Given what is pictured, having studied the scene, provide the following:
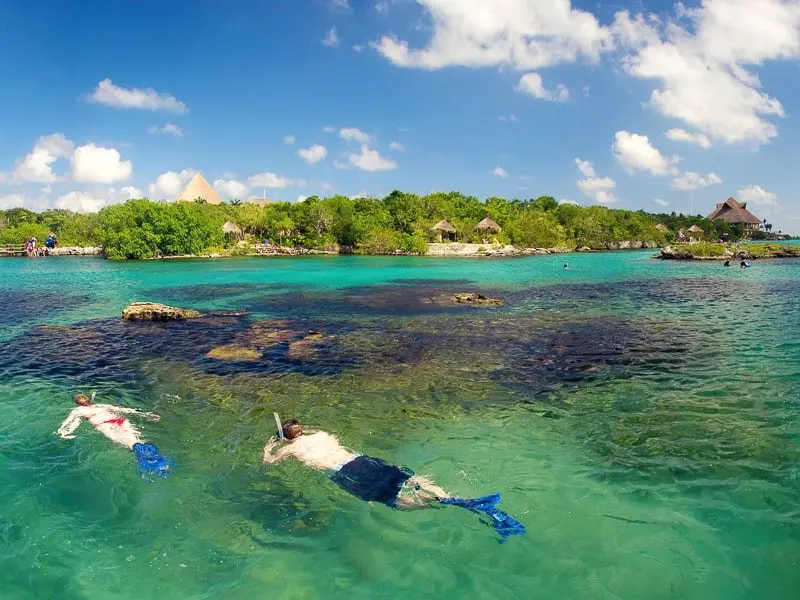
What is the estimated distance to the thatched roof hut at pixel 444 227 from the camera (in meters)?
104

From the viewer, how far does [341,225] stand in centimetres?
10175

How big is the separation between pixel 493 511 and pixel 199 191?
145 m

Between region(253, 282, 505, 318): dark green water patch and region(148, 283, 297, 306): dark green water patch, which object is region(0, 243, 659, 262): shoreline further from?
region(253, 282, 505, 318): dark green water patch

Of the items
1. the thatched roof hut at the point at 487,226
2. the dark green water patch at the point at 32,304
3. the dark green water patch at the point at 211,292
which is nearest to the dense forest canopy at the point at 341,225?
the thatched roof hut at the point at 487,226

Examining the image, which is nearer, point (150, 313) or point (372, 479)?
point (372, 479)

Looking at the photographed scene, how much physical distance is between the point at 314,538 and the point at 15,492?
562 centimetres

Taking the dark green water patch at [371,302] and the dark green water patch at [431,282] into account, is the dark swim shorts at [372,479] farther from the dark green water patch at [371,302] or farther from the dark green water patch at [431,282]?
the dark green water patch at [431,282]

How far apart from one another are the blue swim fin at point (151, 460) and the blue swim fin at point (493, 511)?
17.1 ft

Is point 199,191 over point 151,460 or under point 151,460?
over

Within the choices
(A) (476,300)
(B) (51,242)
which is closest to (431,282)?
(A) (476,300)

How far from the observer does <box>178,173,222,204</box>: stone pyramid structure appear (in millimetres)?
133625

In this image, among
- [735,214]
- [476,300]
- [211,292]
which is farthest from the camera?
[735,214]

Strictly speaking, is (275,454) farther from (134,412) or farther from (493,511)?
(134,412)

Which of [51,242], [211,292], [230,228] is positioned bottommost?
[211,292]
